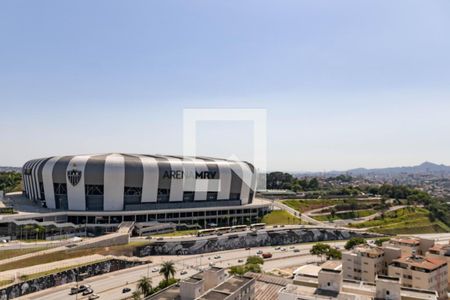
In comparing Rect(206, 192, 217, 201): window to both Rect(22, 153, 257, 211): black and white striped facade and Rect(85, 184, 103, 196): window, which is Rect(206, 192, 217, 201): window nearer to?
Rect(22, 153, 257, 211): black and white striped facade

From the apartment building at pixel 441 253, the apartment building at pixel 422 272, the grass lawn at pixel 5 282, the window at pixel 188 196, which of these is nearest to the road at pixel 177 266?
the grass lawn at pixel 5 282

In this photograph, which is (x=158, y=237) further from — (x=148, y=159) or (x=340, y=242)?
(x=340, y=242)

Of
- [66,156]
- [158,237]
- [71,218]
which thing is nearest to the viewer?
[158,237]

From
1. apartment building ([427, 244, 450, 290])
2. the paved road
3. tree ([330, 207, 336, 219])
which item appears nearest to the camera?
apartment building ([427, 244, 450, 290])

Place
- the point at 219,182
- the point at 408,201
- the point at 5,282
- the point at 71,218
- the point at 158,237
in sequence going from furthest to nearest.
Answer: the point at 408,201, the point at 219,182, the point at 71,218, the point at 158,237, the point at 5,282

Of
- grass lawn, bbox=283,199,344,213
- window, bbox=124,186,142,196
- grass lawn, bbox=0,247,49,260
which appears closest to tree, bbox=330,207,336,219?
grass lawn, bbox=283,199,344,213

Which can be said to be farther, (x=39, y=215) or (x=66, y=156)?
(x=66, y=156)

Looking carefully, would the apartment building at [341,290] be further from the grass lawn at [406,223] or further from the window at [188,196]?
the grass lawn at [406,223]

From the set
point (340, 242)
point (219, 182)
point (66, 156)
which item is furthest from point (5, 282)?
point (340, 242)
